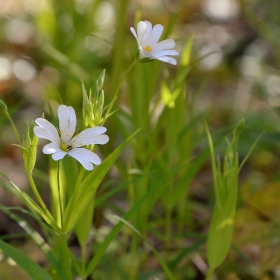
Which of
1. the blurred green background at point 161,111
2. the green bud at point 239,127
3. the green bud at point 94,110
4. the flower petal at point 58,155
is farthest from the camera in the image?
the blurred green background at point 161,111

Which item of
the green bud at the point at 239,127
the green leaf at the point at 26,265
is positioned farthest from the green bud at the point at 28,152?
the green bud at the point at 239,127

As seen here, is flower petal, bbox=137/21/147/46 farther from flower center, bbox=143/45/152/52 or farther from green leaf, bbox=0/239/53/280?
green leaf, bbox=0/239/53/280

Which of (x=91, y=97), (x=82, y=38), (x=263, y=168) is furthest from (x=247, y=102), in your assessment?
(x=91, y=97)

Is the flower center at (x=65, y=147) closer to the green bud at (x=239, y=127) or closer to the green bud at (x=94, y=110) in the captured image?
the green bud at (x=94, y=110)

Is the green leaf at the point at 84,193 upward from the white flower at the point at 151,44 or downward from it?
downward

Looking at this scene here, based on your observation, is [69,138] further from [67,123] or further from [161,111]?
[161,111]

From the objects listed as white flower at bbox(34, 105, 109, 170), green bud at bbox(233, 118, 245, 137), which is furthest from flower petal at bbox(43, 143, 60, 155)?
green bud at bbox(233, 118, 245, 137)

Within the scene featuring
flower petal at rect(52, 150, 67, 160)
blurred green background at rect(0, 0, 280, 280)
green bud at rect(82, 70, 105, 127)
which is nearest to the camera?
flower petal at rect(52, 150, 67, 160)

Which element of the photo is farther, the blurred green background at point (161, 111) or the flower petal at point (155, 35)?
the blurred green background at point (161, 111)
